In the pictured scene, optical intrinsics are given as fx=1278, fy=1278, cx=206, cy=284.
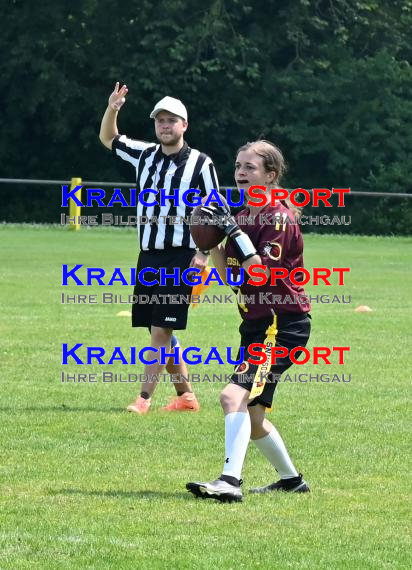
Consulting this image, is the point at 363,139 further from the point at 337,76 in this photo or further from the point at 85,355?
the point at 85,355

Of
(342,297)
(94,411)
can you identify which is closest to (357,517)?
(94,411)

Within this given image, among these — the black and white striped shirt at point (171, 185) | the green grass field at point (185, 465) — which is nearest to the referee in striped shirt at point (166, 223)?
the black and white striped shirt at point (171, 185)

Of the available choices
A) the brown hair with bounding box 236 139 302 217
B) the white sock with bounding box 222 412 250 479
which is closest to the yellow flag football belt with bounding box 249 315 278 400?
the white sock with bounding box 222 412 250 479

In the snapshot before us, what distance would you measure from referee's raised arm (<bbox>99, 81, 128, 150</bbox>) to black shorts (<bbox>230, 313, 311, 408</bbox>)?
2.93 metres

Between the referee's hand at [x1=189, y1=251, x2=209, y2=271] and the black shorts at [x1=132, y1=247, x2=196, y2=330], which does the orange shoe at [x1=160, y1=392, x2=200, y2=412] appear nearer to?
the black shorts at [x1=132, y1=247, x2=196, y2=330]

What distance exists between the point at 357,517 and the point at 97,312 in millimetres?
8879

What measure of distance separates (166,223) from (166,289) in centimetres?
43

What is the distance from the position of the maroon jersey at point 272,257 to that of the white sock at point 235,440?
1.54 feet

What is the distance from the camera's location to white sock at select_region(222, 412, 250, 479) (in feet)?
18.9

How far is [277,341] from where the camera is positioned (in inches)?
230

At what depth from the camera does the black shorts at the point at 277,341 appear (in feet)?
19.1

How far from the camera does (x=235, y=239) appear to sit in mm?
5695

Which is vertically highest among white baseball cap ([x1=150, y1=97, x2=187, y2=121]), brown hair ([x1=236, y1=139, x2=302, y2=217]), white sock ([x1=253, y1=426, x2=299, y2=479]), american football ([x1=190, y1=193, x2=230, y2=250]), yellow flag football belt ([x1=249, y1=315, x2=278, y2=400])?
white baseball cap ([x1=150, y1=97, x2=187, y2=121])

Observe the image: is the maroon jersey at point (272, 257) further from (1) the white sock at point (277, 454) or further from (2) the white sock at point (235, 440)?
(1) the white sock at point (277, 454)
